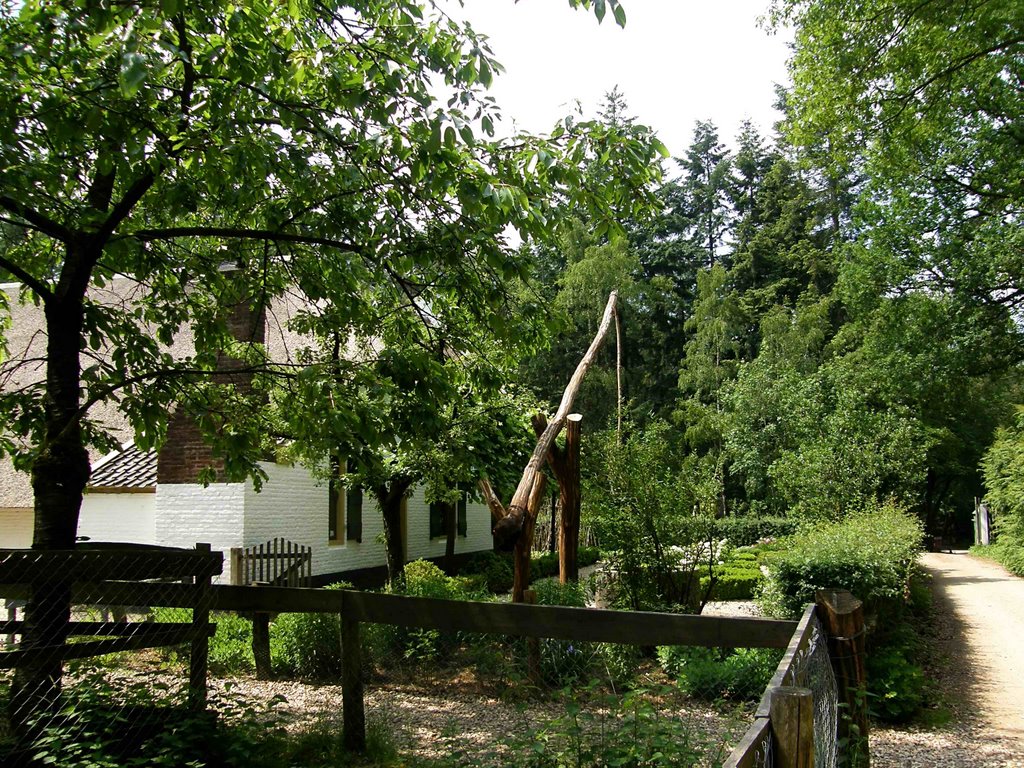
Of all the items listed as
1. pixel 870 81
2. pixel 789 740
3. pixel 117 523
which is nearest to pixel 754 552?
pixel 870 81

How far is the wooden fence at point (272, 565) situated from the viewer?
13.5 metres

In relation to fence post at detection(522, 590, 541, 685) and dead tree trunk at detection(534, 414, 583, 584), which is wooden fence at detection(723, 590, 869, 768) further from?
dead tree trunk at detection(534, 414, 583, 584)

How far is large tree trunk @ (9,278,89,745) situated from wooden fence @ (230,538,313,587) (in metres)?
7.73

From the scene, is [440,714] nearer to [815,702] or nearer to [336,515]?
[815,702]

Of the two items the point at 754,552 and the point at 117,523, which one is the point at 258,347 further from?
the point at 754,552

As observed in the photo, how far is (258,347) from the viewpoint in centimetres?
810

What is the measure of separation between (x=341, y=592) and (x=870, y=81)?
11.8m

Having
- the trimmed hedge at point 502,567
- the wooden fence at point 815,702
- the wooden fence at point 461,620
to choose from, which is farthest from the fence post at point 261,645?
the trimmed hedge at point 502,567

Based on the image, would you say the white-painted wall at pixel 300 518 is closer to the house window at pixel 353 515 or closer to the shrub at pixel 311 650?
the house window at pixel 353 515

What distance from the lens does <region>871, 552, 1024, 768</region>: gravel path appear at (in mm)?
7258

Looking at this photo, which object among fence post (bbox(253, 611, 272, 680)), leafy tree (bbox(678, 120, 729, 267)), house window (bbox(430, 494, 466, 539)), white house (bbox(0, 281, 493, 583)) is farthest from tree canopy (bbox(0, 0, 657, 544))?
leafy tree (bbox(678, 120, 729, 267))

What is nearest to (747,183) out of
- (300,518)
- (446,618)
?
(300,518)

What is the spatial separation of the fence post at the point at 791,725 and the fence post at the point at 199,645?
4.43 metres

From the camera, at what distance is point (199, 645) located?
18.8 feet
